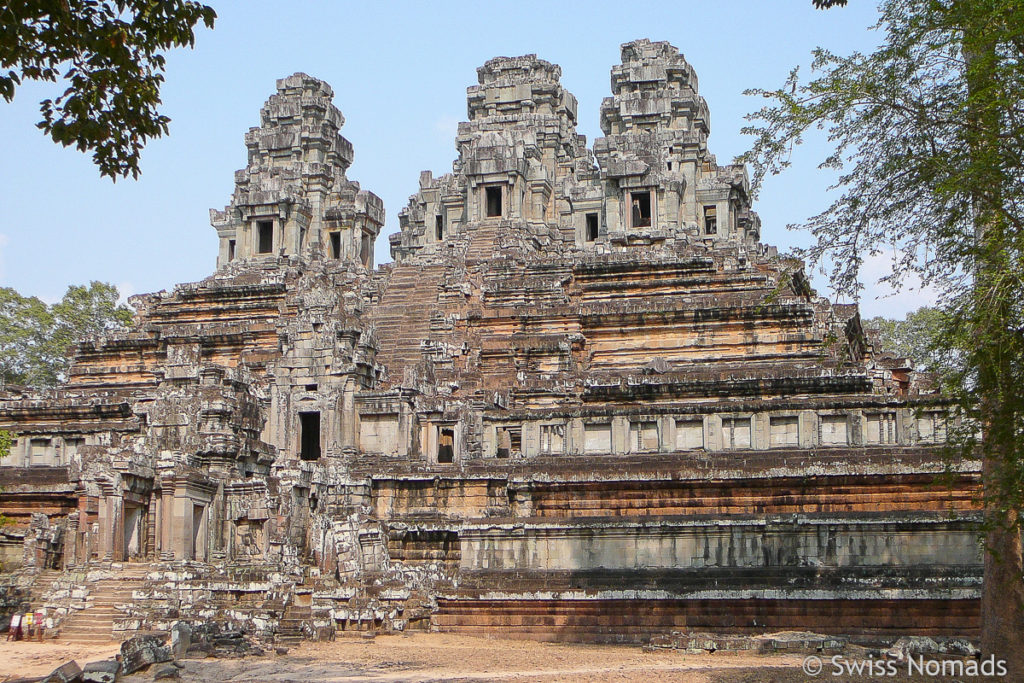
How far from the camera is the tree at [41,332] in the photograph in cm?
6139

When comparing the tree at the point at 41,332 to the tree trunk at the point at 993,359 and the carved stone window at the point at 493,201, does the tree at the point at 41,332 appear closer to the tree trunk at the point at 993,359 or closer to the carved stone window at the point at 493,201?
the carved stone window at the point at 493,201

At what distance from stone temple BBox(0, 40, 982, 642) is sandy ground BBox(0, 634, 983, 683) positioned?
139 centimetres

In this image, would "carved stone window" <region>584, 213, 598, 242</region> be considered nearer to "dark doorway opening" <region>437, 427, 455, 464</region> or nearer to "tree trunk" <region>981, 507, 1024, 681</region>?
"dark doorway opening" <region>437, 427, 455, 464</region>

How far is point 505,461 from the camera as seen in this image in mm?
31266

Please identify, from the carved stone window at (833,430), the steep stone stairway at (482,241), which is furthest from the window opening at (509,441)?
the steep stone stairway at (482,241)

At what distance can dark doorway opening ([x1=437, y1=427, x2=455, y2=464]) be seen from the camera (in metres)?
32.8

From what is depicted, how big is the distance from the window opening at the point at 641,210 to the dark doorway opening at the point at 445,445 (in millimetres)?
20581

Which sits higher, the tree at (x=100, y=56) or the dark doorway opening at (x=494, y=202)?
the dark doorway opening at (x=494, y=202)

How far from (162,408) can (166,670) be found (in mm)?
11845

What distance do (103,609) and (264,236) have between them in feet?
99.7

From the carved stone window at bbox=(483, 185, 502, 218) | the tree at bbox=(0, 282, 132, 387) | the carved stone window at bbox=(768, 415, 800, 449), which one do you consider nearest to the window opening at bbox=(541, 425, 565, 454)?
the carved stone window at bbox=(768, 415, 800, 449)

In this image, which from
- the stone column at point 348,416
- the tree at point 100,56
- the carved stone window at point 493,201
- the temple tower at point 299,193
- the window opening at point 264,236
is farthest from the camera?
the window opening at point 264,236

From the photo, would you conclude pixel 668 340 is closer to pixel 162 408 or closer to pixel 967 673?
pixel 162 408

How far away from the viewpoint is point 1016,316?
16953mm
